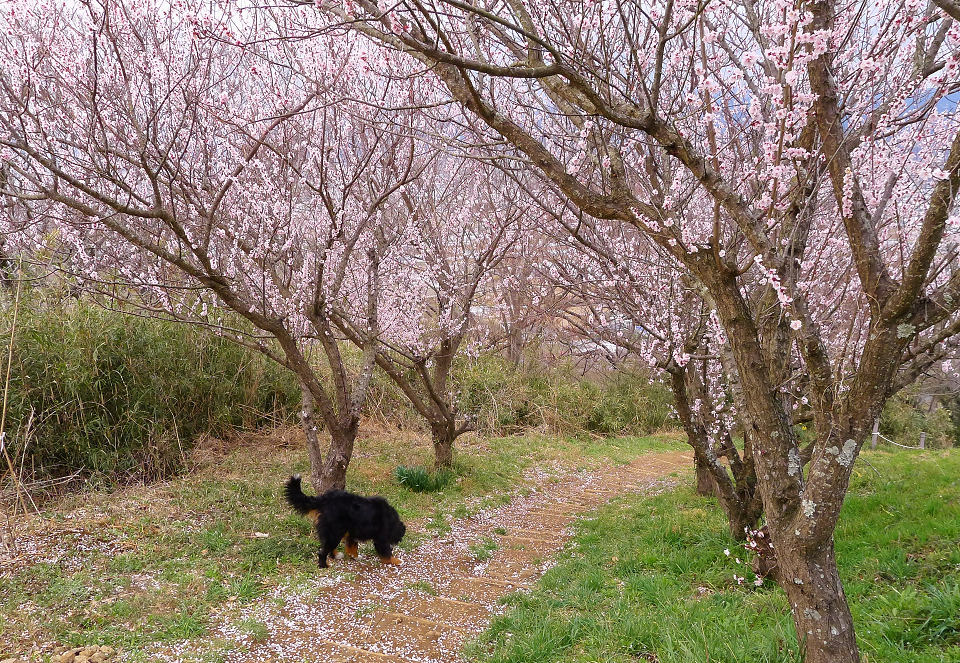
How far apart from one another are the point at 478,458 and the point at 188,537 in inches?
201

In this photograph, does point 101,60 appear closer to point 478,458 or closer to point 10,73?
point 10,73

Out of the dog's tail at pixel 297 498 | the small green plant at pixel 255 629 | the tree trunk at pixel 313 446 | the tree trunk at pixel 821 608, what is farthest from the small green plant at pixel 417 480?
the tree trunk at pixel 821 608

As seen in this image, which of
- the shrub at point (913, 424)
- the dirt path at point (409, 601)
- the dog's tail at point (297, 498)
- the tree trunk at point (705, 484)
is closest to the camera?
the dirt path at point (409, 601)

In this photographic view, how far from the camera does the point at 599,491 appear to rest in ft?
28.6

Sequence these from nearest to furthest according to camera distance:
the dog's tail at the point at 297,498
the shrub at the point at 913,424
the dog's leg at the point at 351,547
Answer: the dog's tail at the point at 297,498, the dog's leg at the point at 351,547, the shrub at the point at 913,424

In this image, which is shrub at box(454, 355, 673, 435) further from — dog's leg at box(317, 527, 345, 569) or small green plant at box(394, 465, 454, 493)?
dog's leg at box(317, 527, 345, 569)

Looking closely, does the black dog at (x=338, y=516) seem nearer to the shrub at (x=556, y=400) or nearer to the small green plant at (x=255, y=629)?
the small green plant at (x=255, y=629)

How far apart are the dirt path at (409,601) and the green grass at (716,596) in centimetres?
30

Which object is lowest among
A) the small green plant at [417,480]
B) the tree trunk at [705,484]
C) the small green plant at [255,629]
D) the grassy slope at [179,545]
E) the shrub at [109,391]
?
the small green plant at [255,629]

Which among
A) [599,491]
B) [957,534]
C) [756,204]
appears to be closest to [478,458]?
[599,491]

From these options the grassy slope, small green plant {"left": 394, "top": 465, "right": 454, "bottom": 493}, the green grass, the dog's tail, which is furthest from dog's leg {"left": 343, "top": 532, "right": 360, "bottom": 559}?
small green plant {"left": 394, "top": 465, "right": 454, "bottom": 493}

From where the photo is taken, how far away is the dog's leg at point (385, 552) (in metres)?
4.91

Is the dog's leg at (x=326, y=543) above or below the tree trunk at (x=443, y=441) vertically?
below

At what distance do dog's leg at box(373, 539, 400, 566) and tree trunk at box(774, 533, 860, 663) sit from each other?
3.26m
